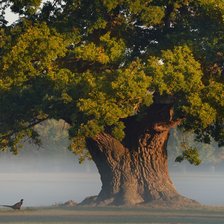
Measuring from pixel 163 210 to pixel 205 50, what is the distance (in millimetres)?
8936

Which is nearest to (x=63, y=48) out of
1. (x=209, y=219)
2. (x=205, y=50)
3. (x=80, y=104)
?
(x=80, y=104)

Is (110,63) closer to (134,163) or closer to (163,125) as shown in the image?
(163,125)

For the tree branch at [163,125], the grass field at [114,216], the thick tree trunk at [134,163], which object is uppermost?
the tree branch at [163,125]

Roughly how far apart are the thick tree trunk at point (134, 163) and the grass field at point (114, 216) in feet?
11.9

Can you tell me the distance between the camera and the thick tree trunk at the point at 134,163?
46.7m

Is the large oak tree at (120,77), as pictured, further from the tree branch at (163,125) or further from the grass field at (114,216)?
the grass field at (114,216)

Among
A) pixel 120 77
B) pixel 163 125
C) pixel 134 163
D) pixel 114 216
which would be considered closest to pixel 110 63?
pixel 120 77

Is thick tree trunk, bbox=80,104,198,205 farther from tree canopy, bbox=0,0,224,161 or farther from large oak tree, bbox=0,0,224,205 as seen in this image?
tree canopy, bbox=0,0,224,161

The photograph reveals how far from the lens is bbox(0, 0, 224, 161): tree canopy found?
39406mm

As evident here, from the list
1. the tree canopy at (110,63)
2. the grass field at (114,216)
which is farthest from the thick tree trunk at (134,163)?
the grass field at (114,216)

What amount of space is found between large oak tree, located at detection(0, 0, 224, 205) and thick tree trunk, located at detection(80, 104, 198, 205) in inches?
2.4

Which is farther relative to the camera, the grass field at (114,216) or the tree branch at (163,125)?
the tree branch at (163,125)

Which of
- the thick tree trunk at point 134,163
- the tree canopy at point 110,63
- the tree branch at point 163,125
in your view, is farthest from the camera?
the thick tree trunk at point 134,163

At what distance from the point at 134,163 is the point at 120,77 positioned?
1008cm
